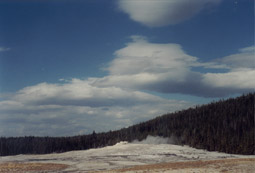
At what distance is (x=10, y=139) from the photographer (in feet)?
392

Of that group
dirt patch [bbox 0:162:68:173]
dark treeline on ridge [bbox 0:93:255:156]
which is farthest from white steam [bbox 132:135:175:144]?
dirt patch [bbox 0:162:68:173]

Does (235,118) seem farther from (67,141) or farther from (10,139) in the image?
(10,139)

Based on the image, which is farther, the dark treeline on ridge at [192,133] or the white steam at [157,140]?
the white steam at [157,140]

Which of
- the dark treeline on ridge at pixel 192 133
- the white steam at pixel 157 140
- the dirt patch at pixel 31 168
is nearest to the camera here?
the dirt patch at pixel 31 168

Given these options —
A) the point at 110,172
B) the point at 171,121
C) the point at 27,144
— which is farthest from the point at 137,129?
the point at 110,172

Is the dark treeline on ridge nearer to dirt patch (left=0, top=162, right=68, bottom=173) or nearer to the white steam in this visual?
the white steam

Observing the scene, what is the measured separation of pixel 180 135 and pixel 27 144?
62619mm

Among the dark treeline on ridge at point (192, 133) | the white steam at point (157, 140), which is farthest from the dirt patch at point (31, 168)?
the white steam at point (157, 140)

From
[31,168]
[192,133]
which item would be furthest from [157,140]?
[31,168]

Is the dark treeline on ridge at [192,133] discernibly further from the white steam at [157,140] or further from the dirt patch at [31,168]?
the dirt patch at [31,168]

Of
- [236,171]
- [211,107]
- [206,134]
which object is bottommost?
[236,171]

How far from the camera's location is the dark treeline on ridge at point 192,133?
229ft

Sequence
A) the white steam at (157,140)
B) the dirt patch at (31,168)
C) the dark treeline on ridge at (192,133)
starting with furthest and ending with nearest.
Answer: the white steam at (157,140)
the dark treeline on ridge at (192,133)
the dirt patch at (31,168)

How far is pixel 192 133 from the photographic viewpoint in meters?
76.9
